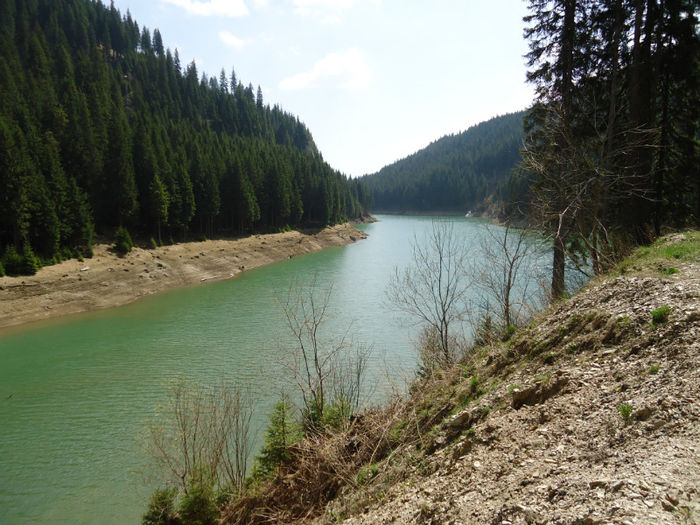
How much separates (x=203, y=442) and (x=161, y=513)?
1817 mm

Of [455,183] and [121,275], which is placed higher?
[455,183]

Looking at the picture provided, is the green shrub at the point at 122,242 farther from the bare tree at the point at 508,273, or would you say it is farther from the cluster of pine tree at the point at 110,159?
the bare tree at the point at 508,273

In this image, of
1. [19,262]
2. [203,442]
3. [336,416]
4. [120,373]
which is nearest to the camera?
[203,442]

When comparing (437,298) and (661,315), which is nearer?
(661,315)

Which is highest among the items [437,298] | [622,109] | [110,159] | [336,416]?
[110,159]

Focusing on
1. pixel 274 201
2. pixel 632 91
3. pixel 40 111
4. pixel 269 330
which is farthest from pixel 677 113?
pixel 40 111

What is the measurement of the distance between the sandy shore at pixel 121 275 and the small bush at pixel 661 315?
3281cm

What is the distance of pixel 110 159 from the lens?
4331 cm

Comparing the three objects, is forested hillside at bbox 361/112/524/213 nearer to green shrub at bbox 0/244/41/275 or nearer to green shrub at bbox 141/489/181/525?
green shrub at bbox 0/244/41/275

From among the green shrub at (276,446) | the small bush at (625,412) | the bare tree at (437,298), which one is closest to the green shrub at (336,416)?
the green shrub at (276,446)

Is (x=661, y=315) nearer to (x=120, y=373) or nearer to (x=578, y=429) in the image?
(x=578, y=429)

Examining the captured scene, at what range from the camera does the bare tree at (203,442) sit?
8.81 meters

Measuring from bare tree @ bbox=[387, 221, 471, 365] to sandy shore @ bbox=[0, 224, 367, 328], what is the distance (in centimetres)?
2328

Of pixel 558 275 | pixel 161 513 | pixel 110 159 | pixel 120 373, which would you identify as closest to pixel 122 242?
pixel 110 159
